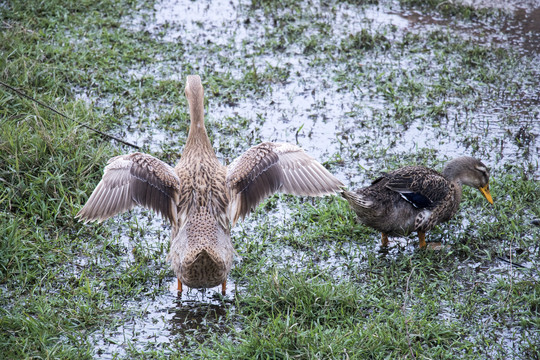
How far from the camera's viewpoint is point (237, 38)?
9.97 m

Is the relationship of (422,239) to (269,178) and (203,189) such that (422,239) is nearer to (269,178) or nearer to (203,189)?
(269,178)

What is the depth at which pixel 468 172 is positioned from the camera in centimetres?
604

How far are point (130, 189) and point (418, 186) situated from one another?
8.45 feet

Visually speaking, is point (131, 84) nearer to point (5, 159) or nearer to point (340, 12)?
point (5, 159)

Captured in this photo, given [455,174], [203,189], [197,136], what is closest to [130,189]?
[203,189]

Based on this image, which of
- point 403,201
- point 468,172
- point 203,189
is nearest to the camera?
point 203,189

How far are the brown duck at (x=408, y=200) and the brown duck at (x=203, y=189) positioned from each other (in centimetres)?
49

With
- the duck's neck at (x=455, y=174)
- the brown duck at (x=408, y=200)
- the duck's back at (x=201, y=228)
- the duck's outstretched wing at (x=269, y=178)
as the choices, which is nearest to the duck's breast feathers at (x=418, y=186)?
the brown duck at (x=408, y=200)

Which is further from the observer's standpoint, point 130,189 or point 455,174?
point 455,174

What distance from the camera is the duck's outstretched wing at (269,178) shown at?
5176 mm

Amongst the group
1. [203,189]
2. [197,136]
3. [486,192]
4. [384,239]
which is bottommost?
[384,239]

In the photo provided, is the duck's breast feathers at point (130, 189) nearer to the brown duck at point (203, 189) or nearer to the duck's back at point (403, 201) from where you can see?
the brown duck at point (203, 189)

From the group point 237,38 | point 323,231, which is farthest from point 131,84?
point 323,231

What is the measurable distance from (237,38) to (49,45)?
111 inches
